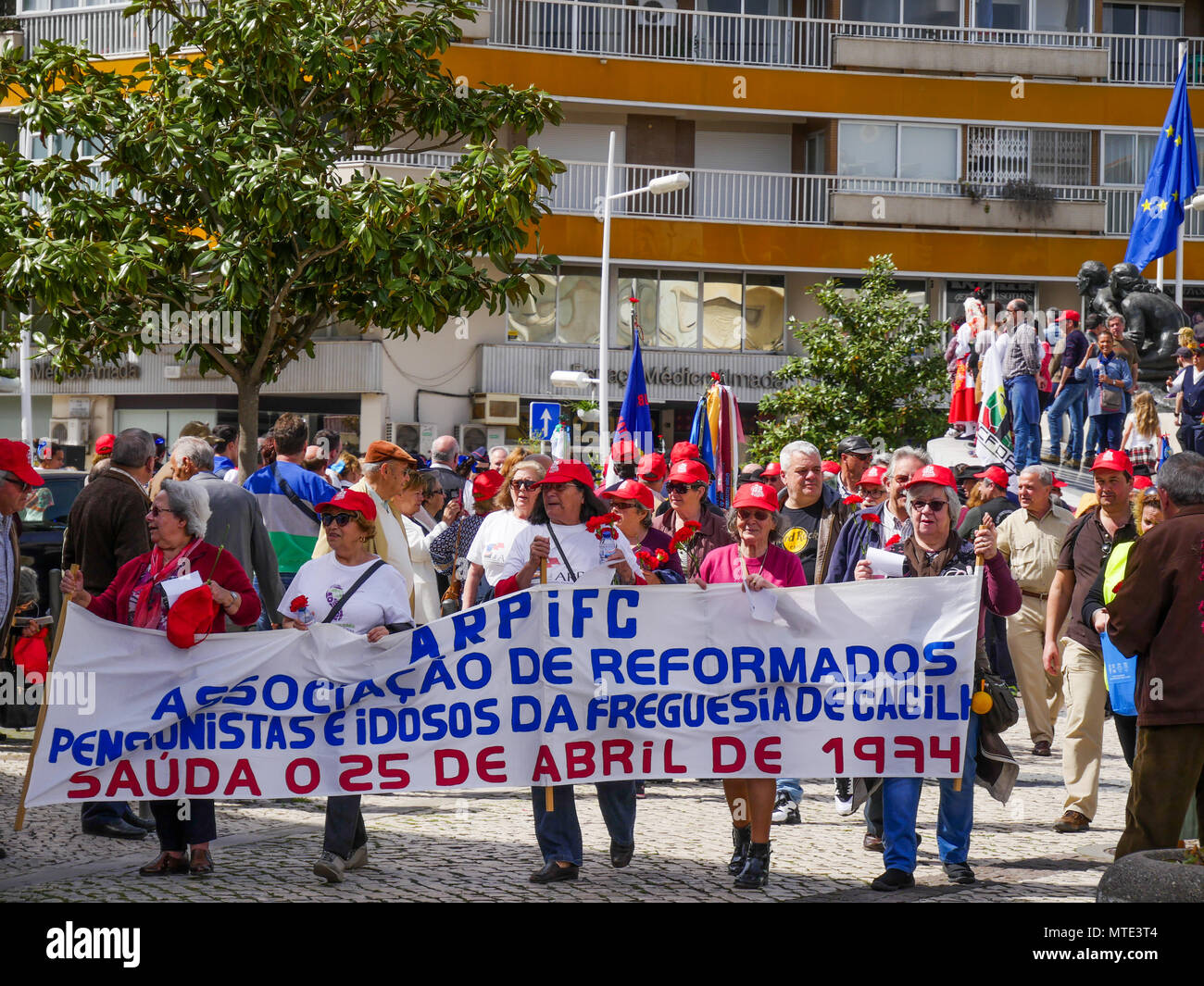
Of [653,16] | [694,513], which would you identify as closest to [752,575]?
[694,513]

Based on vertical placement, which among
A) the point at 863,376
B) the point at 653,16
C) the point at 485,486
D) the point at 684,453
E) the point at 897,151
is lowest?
the point at 485,486

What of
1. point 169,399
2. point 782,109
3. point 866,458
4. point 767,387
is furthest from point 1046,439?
point 169,399

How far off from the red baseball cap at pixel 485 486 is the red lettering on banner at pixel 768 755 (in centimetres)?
402

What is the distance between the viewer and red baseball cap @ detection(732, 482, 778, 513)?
747 centimetres

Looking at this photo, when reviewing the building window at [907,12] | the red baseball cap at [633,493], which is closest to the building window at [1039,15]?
the building window at [907,12]

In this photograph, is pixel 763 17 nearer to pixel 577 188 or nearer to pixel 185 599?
pixel 577 188

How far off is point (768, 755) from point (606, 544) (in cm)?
127

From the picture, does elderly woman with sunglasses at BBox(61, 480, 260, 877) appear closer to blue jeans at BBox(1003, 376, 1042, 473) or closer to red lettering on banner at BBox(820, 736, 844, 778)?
red lettering on banner at BBox(820, 736, 844, 778)

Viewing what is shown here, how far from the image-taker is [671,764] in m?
7.28

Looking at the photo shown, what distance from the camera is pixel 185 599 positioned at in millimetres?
7059

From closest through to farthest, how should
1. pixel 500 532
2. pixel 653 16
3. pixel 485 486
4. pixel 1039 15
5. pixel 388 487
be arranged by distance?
1. pixel 500 532
2. pixel 388 487
3. pixel 485 486
4. pixel 653 16
5. pixel 1039 15

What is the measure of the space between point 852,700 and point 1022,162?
3195 cm

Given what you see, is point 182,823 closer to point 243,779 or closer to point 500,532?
point 243,779

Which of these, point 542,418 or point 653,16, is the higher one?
point 653,16
